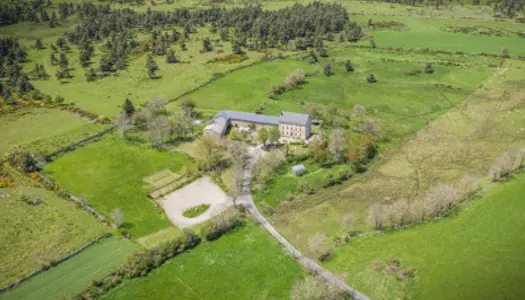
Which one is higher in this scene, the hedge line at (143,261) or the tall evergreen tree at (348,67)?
the tall evergreen tree at (348,67)

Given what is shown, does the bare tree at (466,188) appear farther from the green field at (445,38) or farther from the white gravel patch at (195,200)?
the green field at (445,38)

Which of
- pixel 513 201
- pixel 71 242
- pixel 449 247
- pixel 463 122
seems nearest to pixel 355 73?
pixel 463 122

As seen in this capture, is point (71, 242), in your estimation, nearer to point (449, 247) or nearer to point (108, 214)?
point (108, 214)

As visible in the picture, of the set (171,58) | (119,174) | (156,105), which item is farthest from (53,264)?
(171,58)

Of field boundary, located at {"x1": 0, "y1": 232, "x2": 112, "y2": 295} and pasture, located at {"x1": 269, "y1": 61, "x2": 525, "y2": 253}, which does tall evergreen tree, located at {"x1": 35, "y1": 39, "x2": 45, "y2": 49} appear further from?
pasture, located at {"x1": 269, "y1": 61, "x2": 525, "y2": 253}

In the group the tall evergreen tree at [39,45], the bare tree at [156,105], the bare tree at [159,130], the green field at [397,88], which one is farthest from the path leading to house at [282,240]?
the tall evergreen tree at [39,45]

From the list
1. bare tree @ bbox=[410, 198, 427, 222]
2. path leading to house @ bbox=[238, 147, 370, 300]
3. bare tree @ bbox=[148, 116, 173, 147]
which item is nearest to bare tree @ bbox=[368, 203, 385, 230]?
bare tree @ bbox=[410, 198, 427, 222]

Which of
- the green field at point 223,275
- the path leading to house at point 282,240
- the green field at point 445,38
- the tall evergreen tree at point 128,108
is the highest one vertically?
the green field at point 445,38
